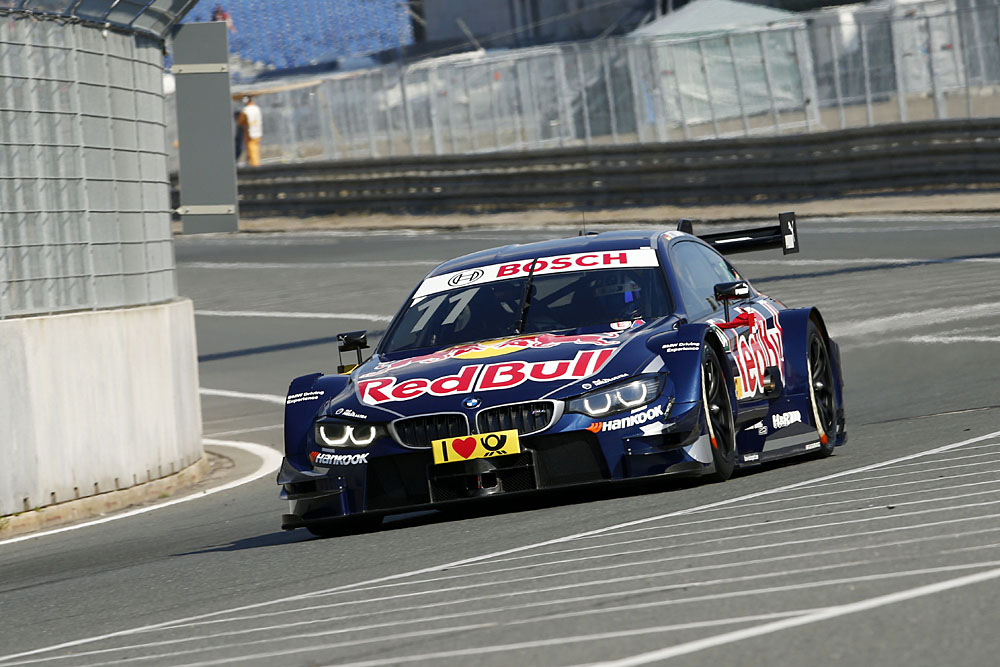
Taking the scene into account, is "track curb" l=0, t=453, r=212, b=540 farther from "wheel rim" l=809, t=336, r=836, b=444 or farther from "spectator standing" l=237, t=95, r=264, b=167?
"spectator standing" l=237, t=95, r=264, b=167

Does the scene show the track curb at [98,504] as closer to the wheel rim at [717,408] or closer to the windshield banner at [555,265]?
the windshield banner at [555,265]

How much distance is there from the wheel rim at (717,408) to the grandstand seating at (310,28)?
61.6m

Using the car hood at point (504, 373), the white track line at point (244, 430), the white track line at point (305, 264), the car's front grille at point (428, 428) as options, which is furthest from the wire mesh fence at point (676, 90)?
the car's front grille at point (428, 428)

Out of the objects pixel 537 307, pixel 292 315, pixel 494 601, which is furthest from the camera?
pixel 292 315

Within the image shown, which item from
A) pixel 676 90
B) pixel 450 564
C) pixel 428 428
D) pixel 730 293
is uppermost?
pixel 676 90

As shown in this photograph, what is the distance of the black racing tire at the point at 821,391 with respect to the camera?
927 cm

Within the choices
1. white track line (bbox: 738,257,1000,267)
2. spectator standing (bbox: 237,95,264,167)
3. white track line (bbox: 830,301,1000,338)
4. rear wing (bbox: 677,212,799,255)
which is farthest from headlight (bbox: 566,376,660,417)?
spectator standing (bbox: 237,95,264,167)

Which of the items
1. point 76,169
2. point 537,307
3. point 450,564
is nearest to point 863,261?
point 76,169

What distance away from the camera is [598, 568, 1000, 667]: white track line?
4383 mm

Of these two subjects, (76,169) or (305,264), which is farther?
(305,264)

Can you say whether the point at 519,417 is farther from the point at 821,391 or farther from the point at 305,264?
the point at 305,264

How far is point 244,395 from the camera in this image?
53.7ft

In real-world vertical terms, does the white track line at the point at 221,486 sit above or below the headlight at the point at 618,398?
below

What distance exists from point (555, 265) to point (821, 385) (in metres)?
1.74
